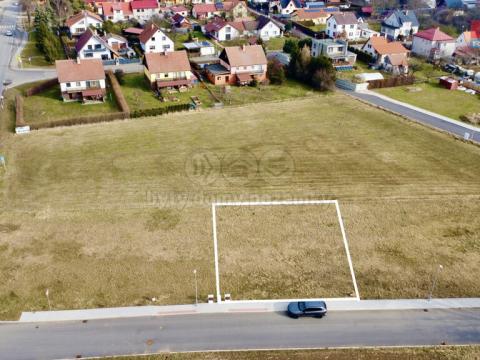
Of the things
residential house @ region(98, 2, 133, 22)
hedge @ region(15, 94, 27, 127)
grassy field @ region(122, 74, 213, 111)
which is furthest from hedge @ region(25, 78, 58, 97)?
residential house @ region(98, 2, 133, 22)

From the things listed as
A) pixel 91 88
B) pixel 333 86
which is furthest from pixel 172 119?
pixel 333 86

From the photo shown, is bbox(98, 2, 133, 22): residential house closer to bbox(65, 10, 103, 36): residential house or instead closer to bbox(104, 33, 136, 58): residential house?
bbox(65, 10, 103, 36): residential house

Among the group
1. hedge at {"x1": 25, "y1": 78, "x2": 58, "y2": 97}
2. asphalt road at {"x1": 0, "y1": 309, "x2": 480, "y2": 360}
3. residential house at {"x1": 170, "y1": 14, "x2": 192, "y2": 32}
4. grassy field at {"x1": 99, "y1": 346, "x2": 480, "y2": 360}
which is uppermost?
residential house at {"x1": 170, "y1": 14, "x2": 192, "y2": 32}

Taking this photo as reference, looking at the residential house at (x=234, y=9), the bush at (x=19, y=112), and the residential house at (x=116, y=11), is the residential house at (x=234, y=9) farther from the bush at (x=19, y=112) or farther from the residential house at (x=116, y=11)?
the bush at (x=19, y=112)

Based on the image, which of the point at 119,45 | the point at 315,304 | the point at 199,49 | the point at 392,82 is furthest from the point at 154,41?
the point at 315,304

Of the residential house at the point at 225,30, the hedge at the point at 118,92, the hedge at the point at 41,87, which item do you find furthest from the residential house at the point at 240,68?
the residential house at the point at 225,30

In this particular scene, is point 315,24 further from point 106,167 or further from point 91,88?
point 106,167

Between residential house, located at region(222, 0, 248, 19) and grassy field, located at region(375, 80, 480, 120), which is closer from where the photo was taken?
grassy field, located at region(375, 80, 480, 120)
